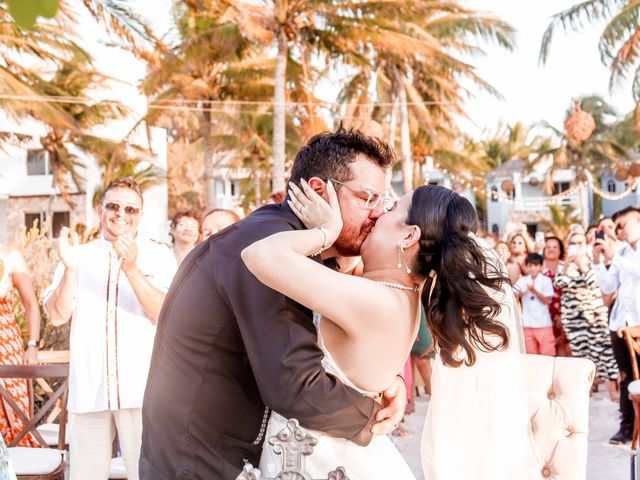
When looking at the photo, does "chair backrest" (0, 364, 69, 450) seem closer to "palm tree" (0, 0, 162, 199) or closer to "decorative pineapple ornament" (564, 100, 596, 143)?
"palm tree" (0, 0, 162, 199)

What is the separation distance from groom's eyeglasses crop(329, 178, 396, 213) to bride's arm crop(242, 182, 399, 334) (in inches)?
8.7

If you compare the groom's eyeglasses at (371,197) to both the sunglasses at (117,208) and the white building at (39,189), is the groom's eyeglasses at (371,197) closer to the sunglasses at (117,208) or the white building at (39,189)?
the sunglasses at (117,208)

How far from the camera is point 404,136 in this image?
2786 cm

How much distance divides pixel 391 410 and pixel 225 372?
51cm

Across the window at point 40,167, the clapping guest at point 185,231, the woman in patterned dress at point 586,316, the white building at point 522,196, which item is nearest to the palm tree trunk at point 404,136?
the woman in patterned dress at point 586,316

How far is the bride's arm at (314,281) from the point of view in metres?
2.13

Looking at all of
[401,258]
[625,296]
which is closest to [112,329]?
[401,258]

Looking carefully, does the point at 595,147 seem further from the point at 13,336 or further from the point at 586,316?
the point at 13,336

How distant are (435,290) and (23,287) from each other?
388 cm

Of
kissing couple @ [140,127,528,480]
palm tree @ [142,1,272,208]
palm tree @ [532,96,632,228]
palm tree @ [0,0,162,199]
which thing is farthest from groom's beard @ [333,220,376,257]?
palm tree @ [532,96,632,228]

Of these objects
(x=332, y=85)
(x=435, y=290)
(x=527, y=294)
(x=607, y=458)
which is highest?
(x=332, y=85)

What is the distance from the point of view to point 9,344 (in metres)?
5.42

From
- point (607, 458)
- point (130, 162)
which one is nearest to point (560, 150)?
point (130, 162)

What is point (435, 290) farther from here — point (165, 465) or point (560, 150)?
point (560, 150)
